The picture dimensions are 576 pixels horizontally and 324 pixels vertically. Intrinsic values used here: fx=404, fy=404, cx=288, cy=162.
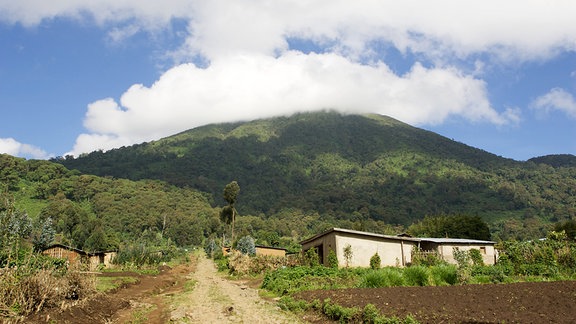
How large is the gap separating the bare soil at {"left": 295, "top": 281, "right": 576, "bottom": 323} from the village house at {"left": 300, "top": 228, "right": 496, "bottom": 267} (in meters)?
16.8

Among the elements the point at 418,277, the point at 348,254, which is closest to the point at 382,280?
the point at 418,277

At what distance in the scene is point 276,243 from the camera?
4016 inches

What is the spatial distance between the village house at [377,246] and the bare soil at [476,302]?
16772mm

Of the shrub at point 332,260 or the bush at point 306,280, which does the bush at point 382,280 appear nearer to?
the bush at point 306,280

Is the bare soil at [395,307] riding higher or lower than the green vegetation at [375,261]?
lower

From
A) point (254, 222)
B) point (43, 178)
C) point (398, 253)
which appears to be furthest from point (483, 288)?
point (43, 178)

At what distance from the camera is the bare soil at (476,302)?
10523mm

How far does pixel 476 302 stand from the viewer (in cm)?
1259

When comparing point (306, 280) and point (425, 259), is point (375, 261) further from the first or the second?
point (306, 280)

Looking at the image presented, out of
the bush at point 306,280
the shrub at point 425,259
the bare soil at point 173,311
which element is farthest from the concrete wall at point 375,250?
the bare soil at point 173,311

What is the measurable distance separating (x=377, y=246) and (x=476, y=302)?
2297 cm

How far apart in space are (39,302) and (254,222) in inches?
5325

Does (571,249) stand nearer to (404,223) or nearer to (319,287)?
(319,287)

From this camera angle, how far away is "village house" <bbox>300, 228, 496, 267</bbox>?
33375mm
